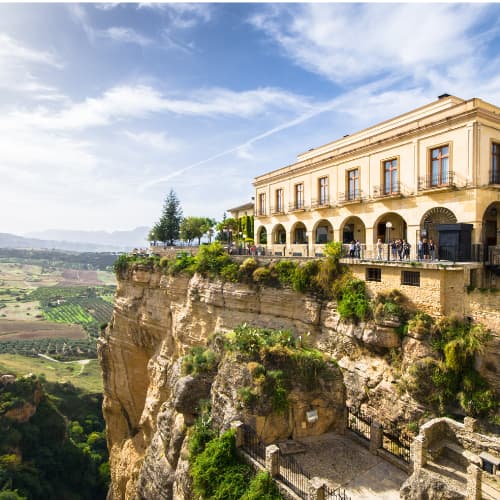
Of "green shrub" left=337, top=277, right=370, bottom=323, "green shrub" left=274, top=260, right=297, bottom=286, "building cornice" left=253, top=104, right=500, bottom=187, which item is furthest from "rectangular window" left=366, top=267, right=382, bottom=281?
"building cornice" left=253, top=104, right=500, bottom=187

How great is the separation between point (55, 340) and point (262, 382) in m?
120

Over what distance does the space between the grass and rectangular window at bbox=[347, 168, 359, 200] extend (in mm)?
63531

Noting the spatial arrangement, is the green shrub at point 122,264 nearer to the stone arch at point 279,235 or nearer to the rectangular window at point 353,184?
the stone arch at point 279,235

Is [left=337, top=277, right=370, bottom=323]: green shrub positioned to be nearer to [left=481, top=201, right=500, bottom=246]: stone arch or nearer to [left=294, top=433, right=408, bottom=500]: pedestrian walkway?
[left=294, top=433, right=408, bottom=500]: pedestrian walkway

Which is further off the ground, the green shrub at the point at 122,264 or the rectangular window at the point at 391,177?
the rectangular window at the point at 391,177

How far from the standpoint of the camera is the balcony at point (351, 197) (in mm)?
22469

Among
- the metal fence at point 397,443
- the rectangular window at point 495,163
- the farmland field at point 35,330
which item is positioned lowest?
the farmland field at point 35,330

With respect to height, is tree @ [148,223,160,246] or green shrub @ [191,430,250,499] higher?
tree @ [148,223,160,246]

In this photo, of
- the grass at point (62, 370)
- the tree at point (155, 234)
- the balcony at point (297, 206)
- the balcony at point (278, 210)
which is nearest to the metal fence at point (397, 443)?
the balcony at point (297, 206)

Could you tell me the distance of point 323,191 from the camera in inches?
1014

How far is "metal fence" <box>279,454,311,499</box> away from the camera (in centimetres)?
991

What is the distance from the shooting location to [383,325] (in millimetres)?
15406

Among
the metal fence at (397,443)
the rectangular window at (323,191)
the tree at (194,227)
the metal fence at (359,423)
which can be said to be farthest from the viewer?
the tree at (194,227)

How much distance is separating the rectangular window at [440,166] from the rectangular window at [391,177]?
2175mm
